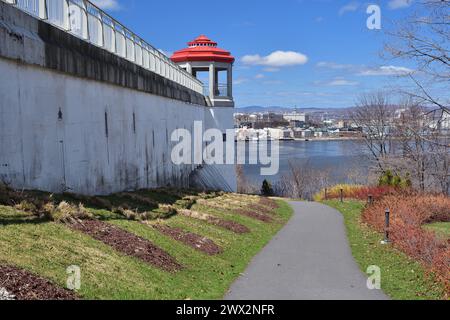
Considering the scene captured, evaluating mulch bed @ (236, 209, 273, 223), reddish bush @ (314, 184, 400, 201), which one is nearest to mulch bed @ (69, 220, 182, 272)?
mulch bed @ (236, 209, 273, 223)

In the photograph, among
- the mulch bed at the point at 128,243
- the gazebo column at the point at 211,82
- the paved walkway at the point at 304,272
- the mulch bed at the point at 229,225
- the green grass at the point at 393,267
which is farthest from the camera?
the gazebo column at the point at 211,82

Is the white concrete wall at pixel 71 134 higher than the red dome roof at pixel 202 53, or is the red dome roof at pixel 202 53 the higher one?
the red dome roof at pixel 202 53

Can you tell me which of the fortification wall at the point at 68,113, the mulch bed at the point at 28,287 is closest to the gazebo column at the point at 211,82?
the fortification wall at the point at 68,113

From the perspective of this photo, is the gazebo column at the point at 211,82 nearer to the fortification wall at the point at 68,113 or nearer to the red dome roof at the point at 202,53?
the red dome roof at the point at 202,53

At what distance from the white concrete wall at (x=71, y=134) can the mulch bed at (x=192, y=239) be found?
7.95ft

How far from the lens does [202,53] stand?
35.4 meters

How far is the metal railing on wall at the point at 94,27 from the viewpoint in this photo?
10703 millimetres

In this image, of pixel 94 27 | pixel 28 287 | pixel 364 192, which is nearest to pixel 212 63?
pixel 364 192

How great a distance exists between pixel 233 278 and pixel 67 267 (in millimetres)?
3635

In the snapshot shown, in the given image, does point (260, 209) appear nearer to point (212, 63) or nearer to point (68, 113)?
point (68, 113)

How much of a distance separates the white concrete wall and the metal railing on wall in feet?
4.15

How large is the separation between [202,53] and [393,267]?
26646 mm

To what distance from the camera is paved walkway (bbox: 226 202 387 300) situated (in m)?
8.53
